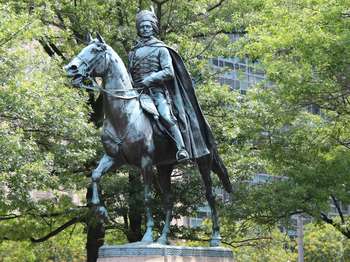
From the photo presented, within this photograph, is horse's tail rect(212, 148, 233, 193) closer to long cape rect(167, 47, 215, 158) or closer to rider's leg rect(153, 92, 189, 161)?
long cape rect(167, 47, 215, 158)

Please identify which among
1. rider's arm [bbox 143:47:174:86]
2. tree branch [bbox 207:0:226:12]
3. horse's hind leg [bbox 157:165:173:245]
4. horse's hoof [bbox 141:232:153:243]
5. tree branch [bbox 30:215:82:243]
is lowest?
tree branch [bbox 30:215:82:243]

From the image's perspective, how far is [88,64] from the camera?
1147cm

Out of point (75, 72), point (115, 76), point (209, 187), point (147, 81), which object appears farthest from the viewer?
point (209, 187)

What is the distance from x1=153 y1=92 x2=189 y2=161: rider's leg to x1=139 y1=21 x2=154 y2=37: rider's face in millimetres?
1153

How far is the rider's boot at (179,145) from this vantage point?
1185cm

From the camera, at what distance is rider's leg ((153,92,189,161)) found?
467 inches

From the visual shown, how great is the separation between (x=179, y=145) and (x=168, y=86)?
123cm

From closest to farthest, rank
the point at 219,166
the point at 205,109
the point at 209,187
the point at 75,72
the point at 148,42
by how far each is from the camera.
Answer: the point at 75,72, the point at 148,42, the point at 209,187, the point at 219,166, the point at 205,109

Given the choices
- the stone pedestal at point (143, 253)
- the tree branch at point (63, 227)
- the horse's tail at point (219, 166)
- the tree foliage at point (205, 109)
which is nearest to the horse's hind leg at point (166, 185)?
the horse's tail at point (219, 166)

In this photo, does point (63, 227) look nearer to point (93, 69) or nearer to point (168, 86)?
point (168, 86)

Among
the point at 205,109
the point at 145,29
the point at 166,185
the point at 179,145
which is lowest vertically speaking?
the point at 166,185

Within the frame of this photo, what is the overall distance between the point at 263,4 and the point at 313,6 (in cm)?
363

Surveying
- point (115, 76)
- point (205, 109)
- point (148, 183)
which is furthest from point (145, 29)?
point (205, 109)

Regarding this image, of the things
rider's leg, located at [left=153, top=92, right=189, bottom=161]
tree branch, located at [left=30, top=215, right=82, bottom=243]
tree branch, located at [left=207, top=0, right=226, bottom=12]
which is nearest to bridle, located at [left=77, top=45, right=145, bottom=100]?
rider's leg, located at [left=153, top=92, right=189, bottom=161]
